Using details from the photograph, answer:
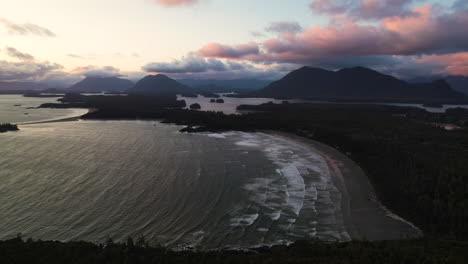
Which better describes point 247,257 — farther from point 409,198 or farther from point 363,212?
point 409,198

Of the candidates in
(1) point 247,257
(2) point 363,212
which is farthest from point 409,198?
(1) point 247,257

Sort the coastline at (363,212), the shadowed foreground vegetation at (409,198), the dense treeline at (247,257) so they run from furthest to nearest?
the coastline at (363,212), the shadowed foreground vegetation at (409,198), the dense treeline at (247,257)

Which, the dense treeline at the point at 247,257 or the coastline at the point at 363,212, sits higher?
the dense treeline at the point at 247,257

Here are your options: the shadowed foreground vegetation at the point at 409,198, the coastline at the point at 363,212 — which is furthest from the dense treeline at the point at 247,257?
the coastline at the point at 363,212

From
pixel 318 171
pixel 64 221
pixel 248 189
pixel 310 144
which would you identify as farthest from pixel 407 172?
pixel 64 221

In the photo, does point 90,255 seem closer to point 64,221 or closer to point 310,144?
point 64,221

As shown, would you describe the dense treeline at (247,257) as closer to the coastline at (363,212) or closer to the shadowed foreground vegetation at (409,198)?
the shadowed foreground vegetation at (409,198)

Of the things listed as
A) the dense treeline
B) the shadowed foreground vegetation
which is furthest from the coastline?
the dense treeline
